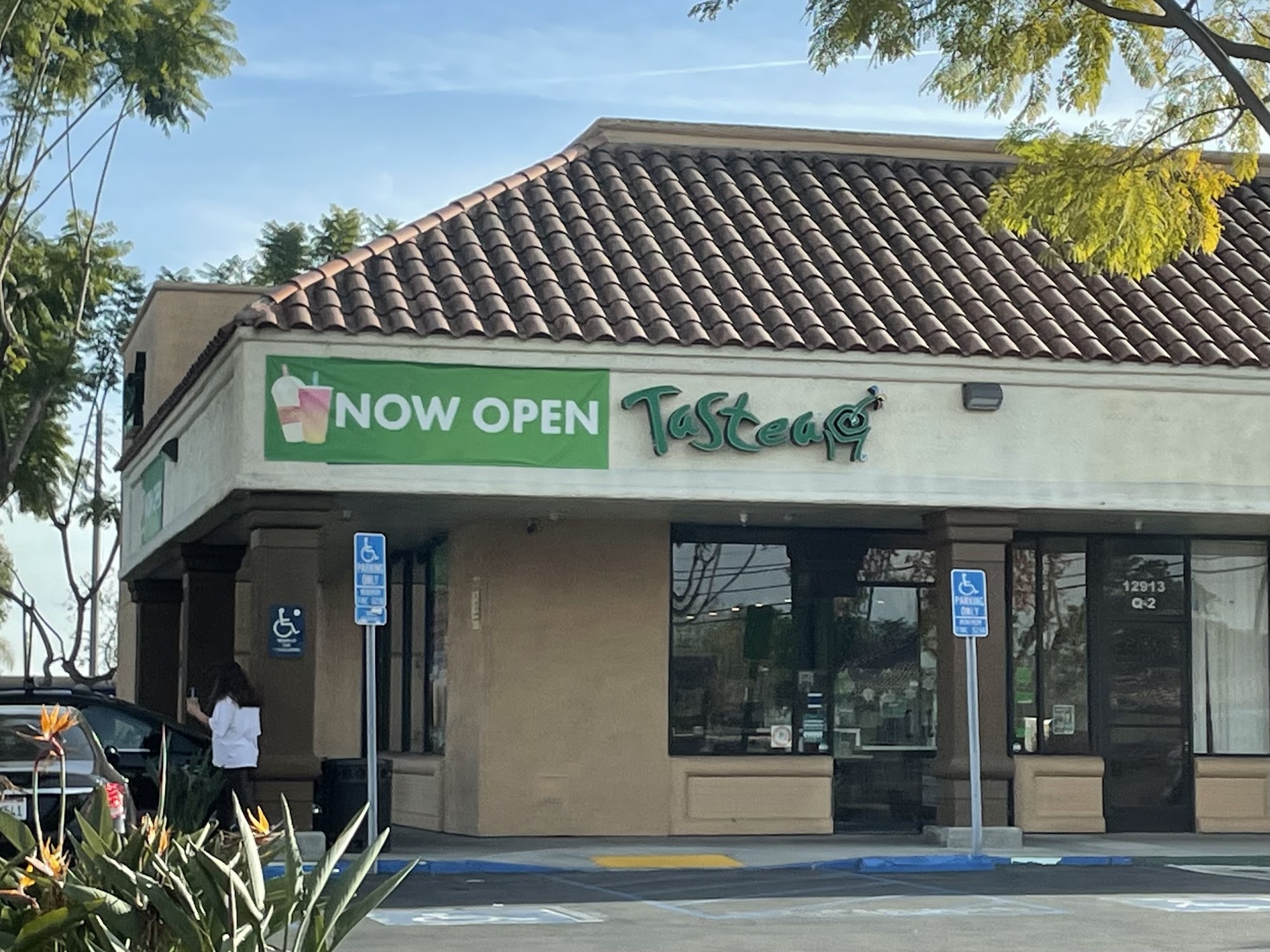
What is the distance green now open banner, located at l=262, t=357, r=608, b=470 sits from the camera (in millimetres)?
16828

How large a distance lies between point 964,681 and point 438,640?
19.4 ft

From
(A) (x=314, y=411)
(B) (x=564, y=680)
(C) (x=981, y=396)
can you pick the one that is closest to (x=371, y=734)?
(A) (x=314, y=411)

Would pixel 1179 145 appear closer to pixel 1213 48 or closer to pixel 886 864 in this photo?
pixel 1213 48

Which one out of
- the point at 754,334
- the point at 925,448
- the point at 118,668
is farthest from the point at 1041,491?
the point at 118,668

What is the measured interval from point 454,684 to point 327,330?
504cm

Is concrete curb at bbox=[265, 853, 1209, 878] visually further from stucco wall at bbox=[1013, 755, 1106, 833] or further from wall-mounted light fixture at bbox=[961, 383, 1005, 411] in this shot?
wall-mounted light fixture at bbox=[961, 383, 1005, 411]

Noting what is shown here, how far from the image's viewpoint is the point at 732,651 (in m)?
20.4

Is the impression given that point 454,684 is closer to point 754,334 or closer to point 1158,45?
point 754,334

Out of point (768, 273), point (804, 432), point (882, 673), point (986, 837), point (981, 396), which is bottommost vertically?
point (986, 837)

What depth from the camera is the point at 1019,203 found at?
50.8 ft

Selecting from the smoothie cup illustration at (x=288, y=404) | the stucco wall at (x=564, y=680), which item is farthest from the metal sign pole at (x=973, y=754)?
the smoothie cup illustration at (x=288, y=404)

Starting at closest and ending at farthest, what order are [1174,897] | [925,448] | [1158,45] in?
[1174,897]
[1158,45]
[925,448]

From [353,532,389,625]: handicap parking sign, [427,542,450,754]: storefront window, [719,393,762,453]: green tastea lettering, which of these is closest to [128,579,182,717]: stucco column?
[427,542,450,754]: storefront window

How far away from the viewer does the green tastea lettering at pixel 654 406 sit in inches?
687
